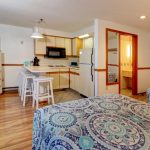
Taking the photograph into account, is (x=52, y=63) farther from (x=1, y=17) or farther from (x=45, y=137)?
(x=45, y=137)

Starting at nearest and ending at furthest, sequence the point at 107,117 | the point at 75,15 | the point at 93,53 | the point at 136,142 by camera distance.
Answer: the point at 136,142, the point at 107,117, the point at 75,15, the point at 93,53

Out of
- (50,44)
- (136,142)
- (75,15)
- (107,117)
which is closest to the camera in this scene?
(136,142)

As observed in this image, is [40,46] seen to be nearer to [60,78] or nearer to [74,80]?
[60,78]

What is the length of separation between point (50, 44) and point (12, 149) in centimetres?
394

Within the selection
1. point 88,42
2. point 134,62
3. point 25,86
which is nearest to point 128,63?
point 134,62

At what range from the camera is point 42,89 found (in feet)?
11.9

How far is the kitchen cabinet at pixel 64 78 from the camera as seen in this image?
521 centimetres

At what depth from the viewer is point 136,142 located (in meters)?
0.84

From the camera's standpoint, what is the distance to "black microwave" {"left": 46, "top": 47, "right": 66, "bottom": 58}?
5.07 m

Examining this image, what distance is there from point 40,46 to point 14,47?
898mm

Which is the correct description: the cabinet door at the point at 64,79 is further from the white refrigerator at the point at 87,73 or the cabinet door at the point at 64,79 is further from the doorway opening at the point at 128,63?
the doorway opening at the point at 128,63

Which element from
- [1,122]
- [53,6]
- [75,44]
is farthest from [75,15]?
[1,122]

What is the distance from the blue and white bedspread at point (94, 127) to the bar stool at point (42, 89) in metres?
1.85

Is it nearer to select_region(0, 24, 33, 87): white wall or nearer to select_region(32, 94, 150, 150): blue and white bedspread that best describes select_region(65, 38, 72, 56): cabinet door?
select_region(0, 24, 33, 87): white wall
